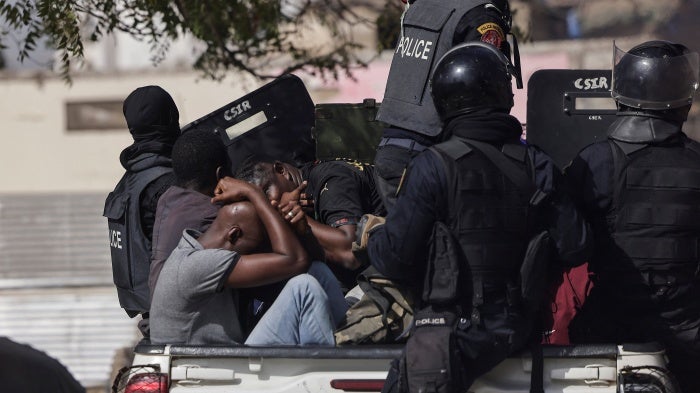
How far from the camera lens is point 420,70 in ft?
16.3

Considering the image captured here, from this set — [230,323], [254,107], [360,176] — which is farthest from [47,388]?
[254,107]

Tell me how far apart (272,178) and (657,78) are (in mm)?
1709

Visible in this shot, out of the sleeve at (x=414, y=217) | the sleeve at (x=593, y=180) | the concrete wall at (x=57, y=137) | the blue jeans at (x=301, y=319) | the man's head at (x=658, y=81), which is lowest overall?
the blue jeans at (x=301, y=319)

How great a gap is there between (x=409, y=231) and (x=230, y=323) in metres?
0.89

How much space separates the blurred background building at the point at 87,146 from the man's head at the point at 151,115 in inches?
312

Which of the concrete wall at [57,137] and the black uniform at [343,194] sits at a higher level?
the concrete wall at [57,137]

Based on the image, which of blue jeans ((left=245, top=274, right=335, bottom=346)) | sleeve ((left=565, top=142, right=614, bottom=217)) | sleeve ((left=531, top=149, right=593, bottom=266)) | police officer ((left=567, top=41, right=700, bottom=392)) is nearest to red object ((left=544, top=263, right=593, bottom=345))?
police officer ((left=567, top=41, right=700, bottom=392))

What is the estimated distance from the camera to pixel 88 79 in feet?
55.8

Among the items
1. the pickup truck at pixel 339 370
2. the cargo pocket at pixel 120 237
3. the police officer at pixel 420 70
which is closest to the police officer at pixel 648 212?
the pickup truck at pixel 339 370

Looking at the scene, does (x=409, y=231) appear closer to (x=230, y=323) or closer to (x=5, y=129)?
(x=230, y=323)

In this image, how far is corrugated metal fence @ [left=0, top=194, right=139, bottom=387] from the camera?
565 inches

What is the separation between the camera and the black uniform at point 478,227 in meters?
4.04

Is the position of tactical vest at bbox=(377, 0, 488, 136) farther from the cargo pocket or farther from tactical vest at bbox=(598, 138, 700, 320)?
the cargo pocket

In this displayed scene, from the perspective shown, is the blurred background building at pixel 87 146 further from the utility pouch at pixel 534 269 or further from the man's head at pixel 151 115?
the utility pouch at pixel 534 269
